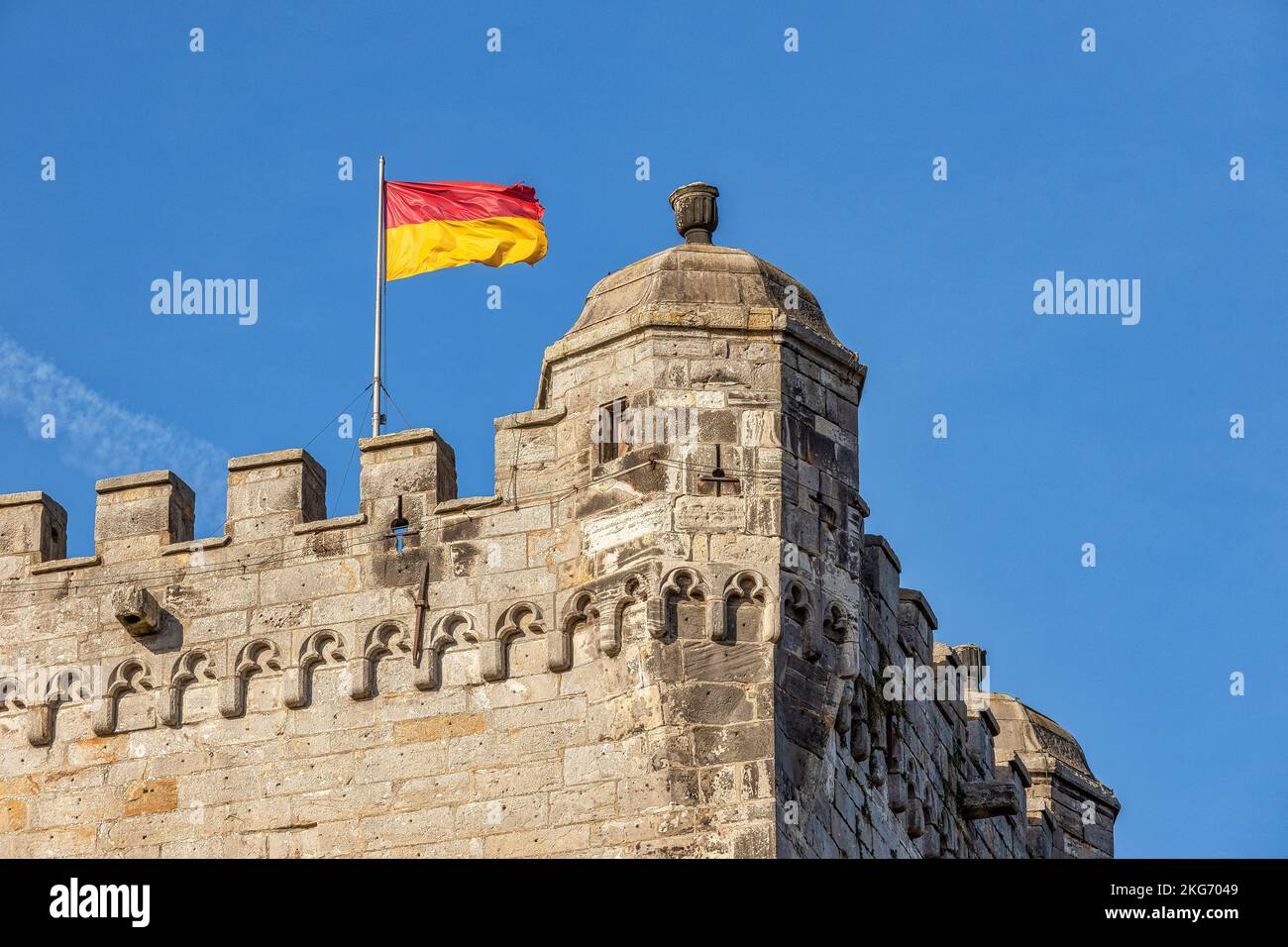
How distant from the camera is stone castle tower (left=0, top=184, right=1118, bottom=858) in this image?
31.7 metres

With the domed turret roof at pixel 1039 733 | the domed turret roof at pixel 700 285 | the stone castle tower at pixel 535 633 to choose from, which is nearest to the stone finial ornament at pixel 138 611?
the stone castle tower at pixel 535 633

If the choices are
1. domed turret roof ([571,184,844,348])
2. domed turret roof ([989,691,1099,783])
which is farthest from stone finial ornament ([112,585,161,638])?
domed turret roof ([989,691,1099,783])

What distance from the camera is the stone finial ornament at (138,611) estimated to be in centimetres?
3375

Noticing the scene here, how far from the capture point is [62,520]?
3522 cm

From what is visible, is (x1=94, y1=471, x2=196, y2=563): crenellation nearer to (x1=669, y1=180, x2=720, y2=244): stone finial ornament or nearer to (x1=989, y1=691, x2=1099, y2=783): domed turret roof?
(x1=669, y1=180, x2=720, y2=244): stone finial ornament

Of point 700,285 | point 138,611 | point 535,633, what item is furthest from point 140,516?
point 700,285

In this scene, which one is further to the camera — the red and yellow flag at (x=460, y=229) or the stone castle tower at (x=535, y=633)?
the red and yellow flag at (x=460, y=229)

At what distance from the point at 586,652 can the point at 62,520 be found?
5.78 m

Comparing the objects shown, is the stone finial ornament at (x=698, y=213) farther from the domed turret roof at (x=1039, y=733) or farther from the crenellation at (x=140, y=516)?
the domed turret roof at (x=1039, y=733)

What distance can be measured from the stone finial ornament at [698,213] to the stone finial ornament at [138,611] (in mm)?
5736
